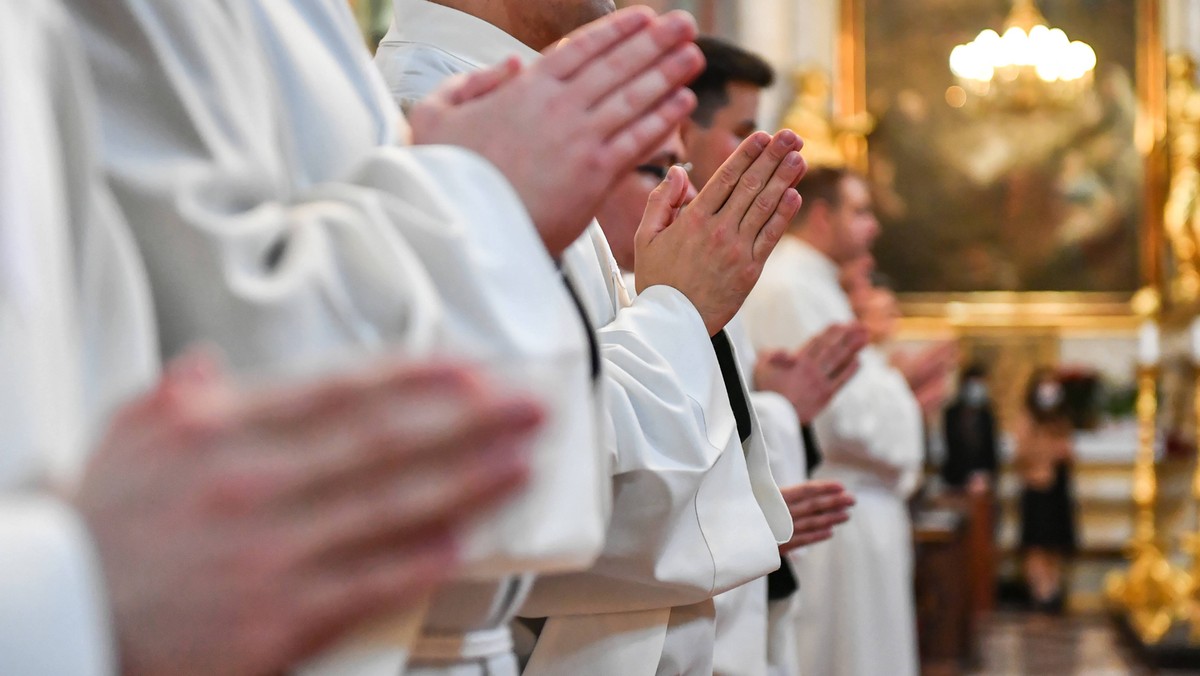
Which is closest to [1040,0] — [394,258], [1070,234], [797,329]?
[1070,234]

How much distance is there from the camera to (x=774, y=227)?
2.16 m

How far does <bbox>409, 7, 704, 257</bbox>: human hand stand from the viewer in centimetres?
134

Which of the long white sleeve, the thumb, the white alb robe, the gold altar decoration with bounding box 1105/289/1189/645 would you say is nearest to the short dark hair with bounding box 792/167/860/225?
the long white sleeve

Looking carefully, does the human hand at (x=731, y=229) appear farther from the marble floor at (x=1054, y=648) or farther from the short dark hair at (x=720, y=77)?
the marble floor at (x=1054, y=648)

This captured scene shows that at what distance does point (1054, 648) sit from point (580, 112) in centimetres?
945

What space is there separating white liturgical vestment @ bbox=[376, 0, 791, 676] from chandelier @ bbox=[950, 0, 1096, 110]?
12483 mm

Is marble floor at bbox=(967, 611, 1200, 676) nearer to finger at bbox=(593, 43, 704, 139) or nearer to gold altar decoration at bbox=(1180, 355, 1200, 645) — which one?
gold altar decoration at bbox=(1180, 355, 1200, 645)

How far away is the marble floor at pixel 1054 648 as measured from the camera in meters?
8.91

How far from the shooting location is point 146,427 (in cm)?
80

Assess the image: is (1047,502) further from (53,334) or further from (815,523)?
(53,334)

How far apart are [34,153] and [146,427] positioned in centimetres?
22

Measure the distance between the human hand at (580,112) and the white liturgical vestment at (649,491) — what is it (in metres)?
0.55

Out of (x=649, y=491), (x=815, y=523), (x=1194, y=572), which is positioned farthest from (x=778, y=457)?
(x=1194, y=572)

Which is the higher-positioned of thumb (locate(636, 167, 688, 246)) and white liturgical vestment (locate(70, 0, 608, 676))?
white liturgical vestment (locate(70, 0, 608, 676))
